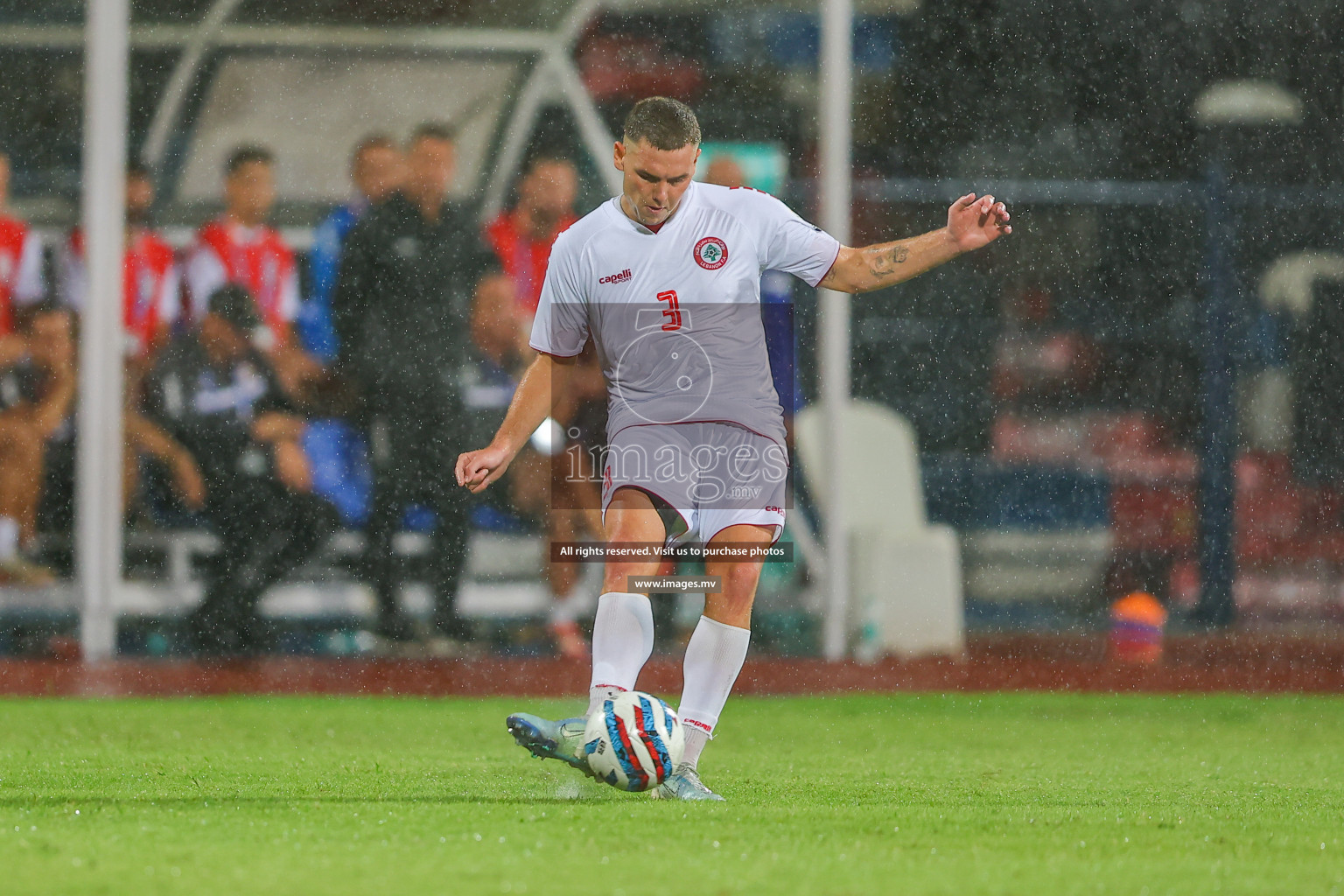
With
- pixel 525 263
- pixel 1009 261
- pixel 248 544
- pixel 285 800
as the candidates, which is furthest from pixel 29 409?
pixel 1009 261

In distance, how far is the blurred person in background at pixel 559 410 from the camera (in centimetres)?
881

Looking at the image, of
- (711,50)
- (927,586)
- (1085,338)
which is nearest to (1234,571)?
(1085,338)

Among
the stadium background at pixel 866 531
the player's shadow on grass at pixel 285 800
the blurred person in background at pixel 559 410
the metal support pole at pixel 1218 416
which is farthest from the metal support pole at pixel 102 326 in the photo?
the metal support pole at pixel 1218 416

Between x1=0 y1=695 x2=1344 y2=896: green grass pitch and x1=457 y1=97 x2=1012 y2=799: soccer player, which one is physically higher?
x1=457 y1=97 x2=1012 y2=799: soccer player

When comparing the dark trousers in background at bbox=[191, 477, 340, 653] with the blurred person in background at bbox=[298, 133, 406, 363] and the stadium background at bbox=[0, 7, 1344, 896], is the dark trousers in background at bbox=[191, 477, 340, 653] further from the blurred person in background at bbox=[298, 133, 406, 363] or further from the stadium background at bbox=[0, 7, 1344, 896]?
the blurred person in background at bbox=[298, 133, 406, 363]

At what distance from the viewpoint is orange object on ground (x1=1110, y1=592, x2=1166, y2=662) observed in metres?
9.87

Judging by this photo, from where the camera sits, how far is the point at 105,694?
26.2 feet

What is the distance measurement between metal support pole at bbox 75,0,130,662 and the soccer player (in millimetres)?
4564

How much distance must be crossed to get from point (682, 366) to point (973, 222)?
82 cm

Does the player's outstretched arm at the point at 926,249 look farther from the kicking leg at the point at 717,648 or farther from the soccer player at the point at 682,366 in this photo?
the kicking leg at the point at 717,648

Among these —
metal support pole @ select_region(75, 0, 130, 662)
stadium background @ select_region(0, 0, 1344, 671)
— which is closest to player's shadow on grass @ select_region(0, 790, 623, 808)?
metal support pole @ select_region(75, 0, 130, 662)

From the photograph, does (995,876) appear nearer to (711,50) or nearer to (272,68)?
(272,68)

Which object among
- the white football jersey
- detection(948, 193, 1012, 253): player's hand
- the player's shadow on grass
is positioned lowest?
the player's shadow on grass

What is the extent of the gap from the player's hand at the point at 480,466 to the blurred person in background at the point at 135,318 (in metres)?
4.66
